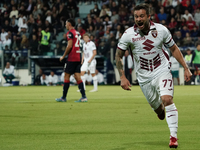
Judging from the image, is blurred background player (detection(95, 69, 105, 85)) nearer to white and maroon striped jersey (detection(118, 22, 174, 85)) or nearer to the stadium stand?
the stadium stand

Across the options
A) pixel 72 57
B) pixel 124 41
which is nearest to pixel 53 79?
pixel 72 57

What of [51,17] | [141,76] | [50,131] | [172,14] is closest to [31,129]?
[50,131]

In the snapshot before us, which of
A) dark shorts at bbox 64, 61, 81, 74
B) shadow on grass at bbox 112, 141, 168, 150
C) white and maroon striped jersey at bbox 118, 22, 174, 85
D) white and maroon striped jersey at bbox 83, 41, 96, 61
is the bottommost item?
shadow on grass at bbox 112, 141, 168, 150

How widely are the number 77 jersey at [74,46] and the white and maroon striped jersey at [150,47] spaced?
705 centimetres

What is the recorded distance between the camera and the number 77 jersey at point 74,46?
1310 centimetres

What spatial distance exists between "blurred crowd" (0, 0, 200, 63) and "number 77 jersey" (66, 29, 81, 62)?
13.0 meters

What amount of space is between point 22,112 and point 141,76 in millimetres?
4911

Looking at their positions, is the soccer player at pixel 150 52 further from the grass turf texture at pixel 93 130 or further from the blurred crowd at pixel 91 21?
the blurred crowd at pixel 91 21

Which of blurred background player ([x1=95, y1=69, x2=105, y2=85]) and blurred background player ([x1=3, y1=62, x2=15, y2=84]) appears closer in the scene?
blurred background player ([x1=95, y1=69, x2=105, y2=85])

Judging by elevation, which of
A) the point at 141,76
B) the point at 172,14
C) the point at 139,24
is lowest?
the point at 141,76

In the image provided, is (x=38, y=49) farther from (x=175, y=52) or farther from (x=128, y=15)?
(x=175, y=52)

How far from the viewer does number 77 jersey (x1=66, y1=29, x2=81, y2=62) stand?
13.1m

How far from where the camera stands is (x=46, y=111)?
413 inches

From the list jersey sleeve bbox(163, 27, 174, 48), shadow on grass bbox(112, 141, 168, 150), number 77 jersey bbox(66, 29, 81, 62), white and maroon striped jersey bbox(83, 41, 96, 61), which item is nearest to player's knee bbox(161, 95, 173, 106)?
shadow on grass bbox(112, 141, 168, 150)
